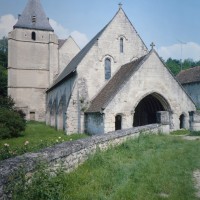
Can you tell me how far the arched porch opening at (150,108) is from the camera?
21.3 metres

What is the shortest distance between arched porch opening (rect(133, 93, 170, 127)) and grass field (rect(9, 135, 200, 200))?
1095 centimetres

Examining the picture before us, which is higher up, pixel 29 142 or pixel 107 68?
pixel 107 68

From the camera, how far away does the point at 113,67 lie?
23.8m

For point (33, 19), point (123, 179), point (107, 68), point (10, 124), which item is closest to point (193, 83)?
point (107, 68)

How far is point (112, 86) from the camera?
68.6 feet

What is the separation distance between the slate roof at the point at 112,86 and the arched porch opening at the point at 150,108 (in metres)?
2.72

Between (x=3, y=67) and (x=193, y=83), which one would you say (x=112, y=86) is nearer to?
(x=193, y=83)

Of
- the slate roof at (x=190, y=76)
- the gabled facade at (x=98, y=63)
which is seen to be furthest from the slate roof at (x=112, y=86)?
the slate roof at (x=190, y=76)

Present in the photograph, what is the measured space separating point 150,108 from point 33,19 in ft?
74.7

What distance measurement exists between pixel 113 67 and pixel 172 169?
16426 mm

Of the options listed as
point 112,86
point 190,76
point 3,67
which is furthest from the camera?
point 3,67

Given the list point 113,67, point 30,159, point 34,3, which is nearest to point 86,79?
point 113,67

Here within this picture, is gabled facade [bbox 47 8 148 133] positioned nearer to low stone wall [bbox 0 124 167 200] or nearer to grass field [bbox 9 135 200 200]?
low stone wall [bbox 0 124 167 200]

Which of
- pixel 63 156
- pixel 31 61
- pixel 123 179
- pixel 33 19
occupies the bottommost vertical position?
pixel 123 179
